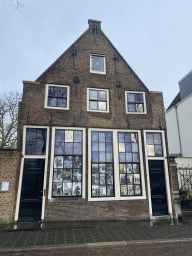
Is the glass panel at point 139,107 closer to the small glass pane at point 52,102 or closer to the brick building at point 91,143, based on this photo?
the brick building at point 91,143

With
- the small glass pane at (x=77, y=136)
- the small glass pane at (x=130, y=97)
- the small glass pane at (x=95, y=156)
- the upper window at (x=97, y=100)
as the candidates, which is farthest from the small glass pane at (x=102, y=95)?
the small glass pane at (x=95, y=156)

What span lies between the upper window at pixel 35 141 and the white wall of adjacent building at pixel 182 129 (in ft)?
50.0

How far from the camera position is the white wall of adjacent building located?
19.0 m

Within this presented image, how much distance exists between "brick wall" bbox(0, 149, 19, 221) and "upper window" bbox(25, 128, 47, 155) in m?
0.73

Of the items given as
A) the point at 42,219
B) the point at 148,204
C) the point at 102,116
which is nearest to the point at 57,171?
the point at 42,219

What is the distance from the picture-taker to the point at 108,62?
1251 centimetres

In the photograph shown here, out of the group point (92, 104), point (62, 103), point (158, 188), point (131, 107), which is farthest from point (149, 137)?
point (62, 103)

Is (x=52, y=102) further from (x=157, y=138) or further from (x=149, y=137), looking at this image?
(x=157, y=138)

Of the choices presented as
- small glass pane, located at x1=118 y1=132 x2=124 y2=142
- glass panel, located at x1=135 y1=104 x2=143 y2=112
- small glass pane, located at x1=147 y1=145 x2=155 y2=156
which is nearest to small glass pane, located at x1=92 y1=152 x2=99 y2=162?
small glass pane, located at x1=118 y1=132 x2=124 y2=142

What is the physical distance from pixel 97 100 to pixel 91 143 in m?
2.85

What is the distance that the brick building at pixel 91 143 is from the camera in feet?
31.9

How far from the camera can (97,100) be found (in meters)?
11.6

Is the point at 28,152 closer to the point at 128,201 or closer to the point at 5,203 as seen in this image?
the point at 5,203

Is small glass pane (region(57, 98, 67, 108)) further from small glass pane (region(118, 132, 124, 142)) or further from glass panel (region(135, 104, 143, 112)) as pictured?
glass panel (region(135, 104, 143, 112))
